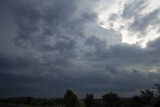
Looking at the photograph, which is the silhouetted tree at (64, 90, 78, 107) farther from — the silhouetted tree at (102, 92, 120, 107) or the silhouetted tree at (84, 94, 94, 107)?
the silhouetted tree at (102, 92, 120, 107)

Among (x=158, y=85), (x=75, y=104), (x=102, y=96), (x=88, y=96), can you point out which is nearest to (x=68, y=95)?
(x=75, y=104)

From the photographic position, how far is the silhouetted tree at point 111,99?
185ft

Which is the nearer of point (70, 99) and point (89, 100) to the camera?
point (89, 100)

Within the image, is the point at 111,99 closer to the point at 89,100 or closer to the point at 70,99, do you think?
the point at 89,100

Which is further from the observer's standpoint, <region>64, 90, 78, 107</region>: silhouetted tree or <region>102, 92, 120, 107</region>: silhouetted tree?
<region>64, 90, 78, 107</region>: silhouetted tree

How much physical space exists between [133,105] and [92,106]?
63.7ft

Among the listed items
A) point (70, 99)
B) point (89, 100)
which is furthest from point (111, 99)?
point (70, 99)

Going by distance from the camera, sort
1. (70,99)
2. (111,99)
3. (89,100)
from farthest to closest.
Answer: (70,99), (89,100), (111,99)

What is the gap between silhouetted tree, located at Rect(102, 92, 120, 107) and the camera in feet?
185

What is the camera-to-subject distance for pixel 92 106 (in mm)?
63000

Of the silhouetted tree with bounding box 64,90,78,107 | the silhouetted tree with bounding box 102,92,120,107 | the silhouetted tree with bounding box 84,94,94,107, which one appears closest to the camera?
the silhouetted tree with bounding box 102,92,120,107

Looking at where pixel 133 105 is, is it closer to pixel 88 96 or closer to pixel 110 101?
pixel 110 101

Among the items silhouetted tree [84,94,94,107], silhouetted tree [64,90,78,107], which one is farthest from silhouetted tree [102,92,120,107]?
silhouetted tree [64,90,78,107]

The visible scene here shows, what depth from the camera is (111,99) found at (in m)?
57.5
